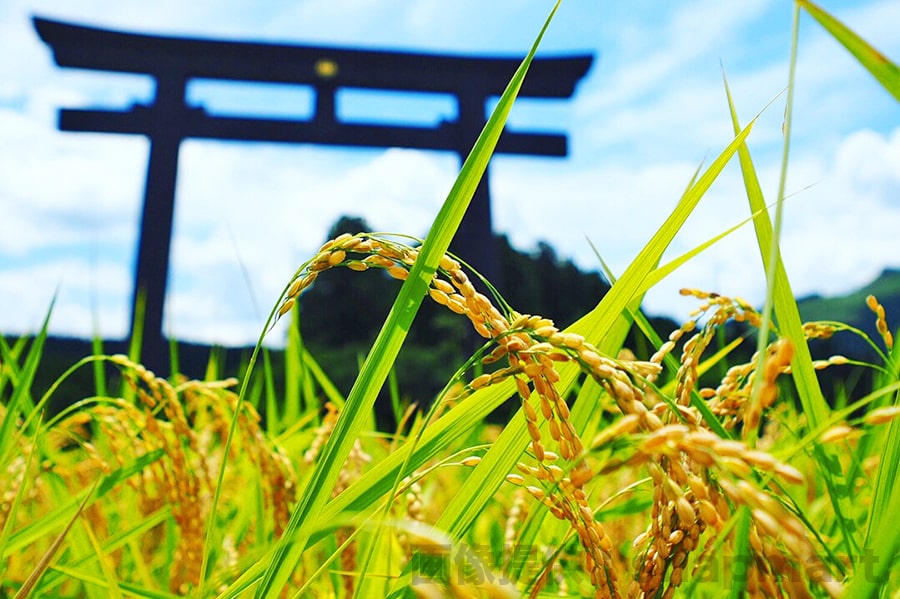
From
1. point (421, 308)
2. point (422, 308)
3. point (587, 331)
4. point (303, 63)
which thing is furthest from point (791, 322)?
point (421, 308)

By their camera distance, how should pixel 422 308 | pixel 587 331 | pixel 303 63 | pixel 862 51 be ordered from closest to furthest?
pixel 862 51, pixel 587 331, pixel 303 63, pixel 422 308

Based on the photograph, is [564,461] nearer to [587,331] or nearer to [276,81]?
[587,331]

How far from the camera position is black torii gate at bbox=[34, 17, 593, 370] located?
572 cm

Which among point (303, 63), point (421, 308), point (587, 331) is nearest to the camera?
point (587, 331)

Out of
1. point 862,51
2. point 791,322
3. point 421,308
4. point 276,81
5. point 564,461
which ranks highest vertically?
point 276,81

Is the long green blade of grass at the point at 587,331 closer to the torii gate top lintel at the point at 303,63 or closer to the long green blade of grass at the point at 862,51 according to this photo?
the long green blade of grass at the point at 862,51

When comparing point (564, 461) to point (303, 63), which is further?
point (303, 63)

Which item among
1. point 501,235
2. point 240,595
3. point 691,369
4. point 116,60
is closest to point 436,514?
point 240,595

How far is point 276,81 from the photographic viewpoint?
6297 mm

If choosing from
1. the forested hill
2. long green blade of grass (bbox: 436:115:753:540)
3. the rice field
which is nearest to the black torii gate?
the forested hill

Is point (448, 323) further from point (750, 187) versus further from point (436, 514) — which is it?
point (750, 187)

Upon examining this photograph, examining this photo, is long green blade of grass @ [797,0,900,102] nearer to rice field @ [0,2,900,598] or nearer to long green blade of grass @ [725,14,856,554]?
rice field @ [0,2,900,598]

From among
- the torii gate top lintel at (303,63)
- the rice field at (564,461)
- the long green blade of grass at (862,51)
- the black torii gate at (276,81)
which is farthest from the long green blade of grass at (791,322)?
the torii gate top lintel at (303,63)

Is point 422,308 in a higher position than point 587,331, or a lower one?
lower
